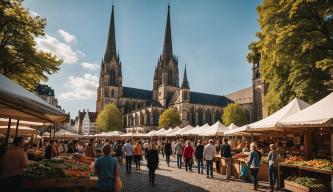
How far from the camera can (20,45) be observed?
1781 centimetres

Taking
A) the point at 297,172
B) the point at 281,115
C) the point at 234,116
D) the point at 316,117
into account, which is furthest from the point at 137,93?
the point at 316,117

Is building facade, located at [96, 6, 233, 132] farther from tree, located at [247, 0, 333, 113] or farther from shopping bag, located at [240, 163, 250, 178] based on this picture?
shopping bag, located at [240, 163, 250, 178]

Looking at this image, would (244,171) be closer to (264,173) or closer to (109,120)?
(264,173)

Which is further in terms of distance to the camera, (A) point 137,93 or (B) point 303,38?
(A) point 137,93

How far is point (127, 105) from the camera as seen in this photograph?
9400 cm

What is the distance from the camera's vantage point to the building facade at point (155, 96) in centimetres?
8134

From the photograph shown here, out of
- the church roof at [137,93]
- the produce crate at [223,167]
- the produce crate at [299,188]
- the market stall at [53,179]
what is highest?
the church roof at [137,93]

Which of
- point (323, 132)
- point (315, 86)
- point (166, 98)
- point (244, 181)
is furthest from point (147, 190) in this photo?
point (166, 98)

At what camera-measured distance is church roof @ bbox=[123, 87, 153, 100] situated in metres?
96.1

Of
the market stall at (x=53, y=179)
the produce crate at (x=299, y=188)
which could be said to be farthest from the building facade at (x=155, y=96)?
the market stall at (x=53, y=179)

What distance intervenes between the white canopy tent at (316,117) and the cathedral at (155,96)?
226 ft

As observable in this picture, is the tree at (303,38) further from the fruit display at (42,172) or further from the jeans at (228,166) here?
the fruit display at (42,172)

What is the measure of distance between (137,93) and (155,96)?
7.98 meters

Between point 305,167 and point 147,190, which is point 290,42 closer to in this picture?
point 305,167
